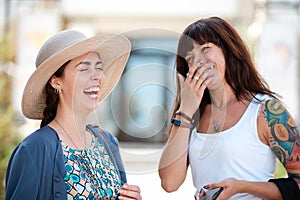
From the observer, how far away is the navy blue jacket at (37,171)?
6.38 feet

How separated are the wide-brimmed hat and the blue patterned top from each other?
0.72 feet

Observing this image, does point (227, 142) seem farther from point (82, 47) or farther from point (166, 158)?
point (82, 47)

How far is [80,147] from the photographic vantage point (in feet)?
7.06

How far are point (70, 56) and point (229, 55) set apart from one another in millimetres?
588

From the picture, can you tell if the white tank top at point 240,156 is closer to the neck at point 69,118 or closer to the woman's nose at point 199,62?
the woman's nose at point 199,62

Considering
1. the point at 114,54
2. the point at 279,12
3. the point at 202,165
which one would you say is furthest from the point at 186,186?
the point at 279,12

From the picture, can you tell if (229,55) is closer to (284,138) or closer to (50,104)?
(284,138)

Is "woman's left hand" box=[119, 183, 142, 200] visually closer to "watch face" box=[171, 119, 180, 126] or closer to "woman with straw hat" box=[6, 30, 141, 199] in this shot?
"woman with straw hat" box=[6, 30, 141, 199]

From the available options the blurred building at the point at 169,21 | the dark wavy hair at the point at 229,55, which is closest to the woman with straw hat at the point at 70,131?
the dark wavy hair at the point at 229,55

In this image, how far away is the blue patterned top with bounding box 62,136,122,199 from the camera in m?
2.03

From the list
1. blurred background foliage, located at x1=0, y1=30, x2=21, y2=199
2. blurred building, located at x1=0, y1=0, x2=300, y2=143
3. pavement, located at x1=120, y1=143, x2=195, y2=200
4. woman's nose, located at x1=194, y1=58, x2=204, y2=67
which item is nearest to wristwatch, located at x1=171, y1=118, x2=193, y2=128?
pavement, located at x1=120, y1=143, x2=195, y2=200

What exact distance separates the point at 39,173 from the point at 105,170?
292 mm

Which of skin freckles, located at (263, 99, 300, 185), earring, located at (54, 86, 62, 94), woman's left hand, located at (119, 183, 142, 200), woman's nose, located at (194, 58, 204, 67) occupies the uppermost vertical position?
woman's nose, located at (194, 58, 204, 67)

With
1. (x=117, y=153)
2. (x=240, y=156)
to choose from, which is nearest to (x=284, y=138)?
(x=240, y=156)
